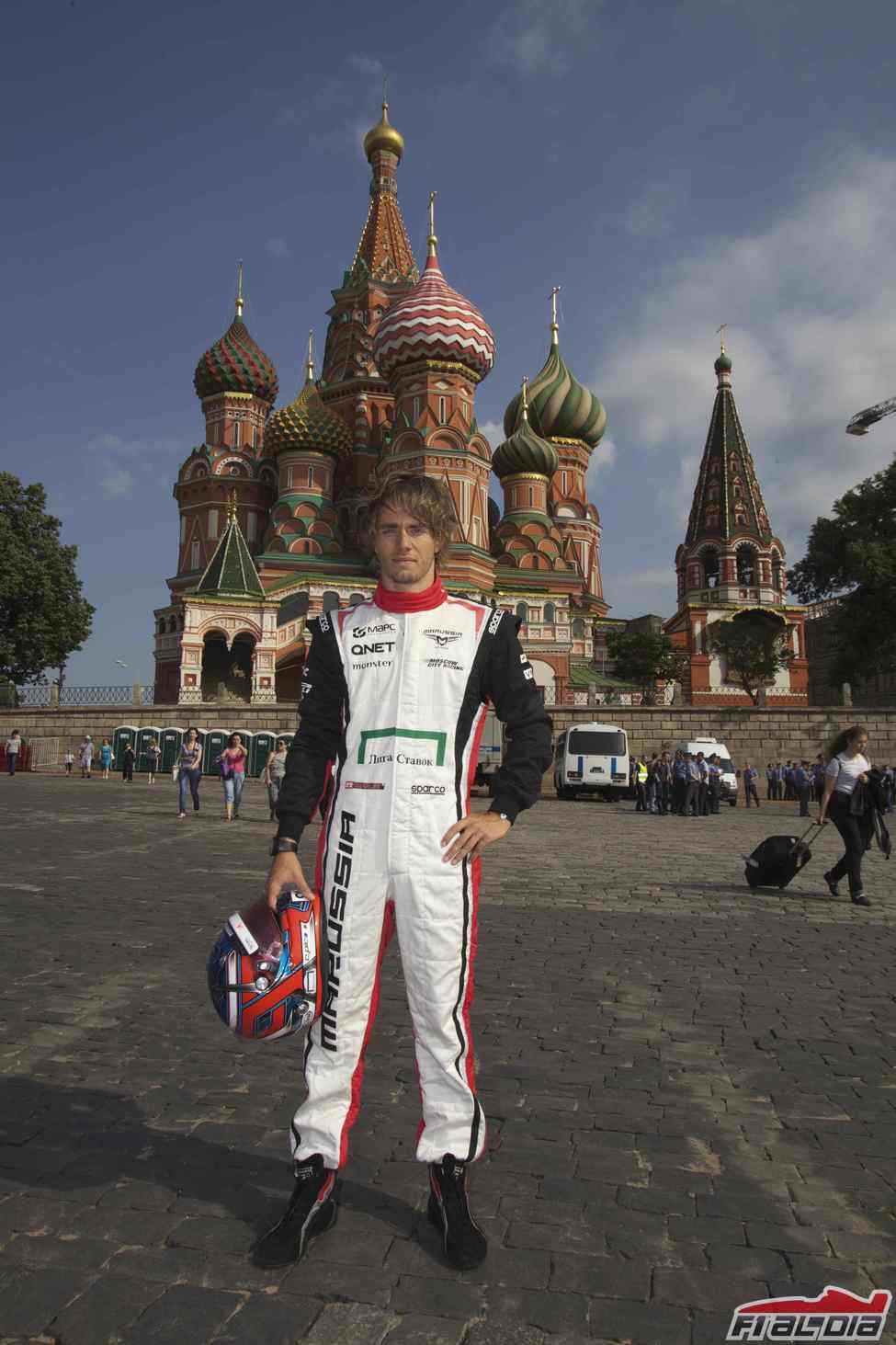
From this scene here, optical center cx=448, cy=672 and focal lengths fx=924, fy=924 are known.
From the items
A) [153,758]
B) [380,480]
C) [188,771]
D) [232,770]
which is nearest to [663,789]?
[232,770]

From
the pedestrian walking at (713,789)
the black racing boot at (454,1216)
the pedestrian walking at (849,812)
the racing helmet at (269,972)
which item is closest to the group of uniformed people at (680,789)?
the pedestrian walking at (713,789)

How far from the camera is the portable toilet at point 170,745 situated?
101ft

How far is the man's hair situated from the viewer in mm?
2656

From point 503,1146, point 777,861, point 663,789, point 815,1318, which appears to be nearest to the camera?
point 815,1318

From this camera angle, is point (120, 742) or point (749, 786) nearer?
point (749, 786)

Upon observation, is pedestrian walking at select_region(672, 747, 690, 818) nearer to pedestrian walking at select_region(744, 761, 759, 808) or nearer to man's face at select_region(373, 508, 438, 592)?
pedestrian walking at select_region(744, 761, 759, 808)

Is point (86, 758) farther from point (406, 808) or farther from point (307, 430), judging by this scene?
point (406, 808)

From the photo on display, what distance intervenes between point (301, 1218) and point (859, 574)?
124 feet

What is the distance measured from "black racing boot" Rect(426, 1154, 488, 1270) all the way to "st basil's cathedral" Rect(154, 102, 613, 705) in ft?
102

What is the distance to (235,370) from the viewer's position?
49.3m

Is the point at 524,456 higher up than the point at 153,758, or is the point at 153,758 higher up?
Result: the point at 524,456

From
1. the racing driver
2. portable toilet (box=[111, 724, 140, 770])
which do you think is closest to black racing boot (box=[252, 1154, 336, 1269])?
the racing driver

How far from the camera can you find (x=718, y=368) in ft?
197

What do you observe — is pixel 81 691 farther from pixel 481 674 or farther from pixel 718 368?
pixel 718 368
